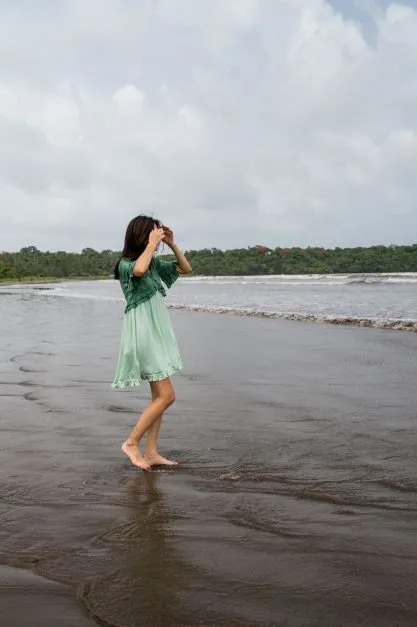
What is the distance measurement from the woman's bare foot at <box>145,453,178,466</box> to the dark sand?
0.56 ft

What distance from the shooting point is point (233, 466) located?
455cm

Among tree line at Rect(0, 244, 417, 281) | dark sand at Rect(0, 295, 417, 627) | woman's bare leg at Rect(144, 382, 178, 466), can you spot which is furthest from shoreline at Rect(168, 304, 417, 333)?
tree line at Rect(0, 244, 417, 281)

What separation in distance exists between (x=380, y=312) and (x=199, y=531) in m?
18.4

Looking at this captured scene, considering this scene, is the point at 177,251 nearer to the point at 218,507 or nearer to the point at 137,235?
the point at 137,235

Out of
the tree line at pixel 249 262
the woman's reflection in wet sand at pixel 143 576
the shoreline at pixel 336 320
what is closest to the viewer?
the woman's reflection in wet sand at pixel 143 576

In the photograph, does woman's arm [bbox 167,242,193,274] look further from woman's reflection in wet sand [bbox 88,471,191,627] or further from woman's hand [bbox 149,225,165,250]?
woman's reflection in wet sand [bbox 88,471,191,627]

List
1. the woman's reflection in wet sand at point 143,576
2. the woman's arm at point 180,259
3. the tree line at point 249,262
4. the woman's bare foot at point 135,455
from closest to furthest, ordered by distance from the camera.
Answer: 1. the woman's reflection in wet sand at point 143,576
2. the woman's bare foot at point 135,455
3. the woman's arm at point 180,259
4. the tree line at point 249,262

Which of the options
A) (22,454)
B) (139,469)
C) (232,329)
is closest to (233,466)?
(139,469)

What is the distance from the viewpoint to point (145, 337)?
187 inches

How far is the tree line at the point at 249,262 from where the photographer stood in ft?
325

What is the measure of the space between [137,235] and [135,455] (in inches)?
64.6

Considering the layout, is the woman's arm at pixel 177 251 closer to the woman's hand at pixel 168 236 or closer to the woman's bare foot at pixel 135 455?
the woman's hand at pixel 168 236

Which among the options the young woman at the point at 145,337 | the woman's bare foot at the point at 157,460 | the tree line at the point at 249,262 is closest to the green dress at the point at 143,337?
the young woman at the point at 145,337

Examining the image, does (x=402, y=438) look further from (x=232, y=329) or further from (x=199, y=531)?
(x=232, y=329)
